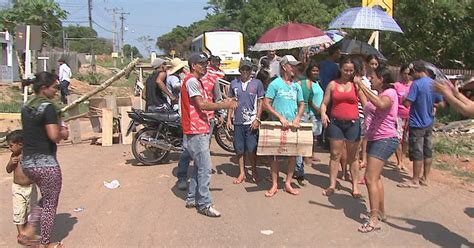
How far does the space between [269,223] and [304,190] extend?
1412mm

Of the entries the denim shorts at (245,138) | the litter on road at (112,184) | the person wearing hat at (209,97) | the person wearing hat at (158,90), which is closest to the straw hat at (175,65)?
the person wearing hat at (158,90)

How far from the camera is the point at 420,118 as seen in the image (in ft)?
22.9

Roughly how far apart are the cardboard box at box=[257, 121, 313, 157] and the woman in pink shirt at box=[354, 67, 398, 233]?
1.06 m

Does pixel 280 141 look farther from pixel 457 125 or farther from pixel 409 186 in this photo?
pixel 457 125

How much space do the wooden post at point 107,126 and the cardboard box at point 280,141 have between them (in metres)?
4.74

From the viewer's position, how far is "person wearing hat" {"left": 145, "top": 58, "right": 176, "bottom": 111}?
8460mm

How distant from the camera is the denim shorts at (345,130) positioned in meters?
6.08

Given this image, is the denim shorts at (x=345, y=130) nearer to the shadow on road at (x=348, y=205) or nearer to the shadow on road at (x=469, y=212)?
the shadow on road at (x=348, y=205)

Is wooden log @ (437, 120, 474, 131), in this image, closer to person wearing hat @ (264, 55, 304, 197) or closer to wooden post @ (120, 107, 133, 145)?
person wearing hat @ (264, 55, 304, 197)

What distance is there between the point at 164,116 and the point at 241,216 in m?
3.00

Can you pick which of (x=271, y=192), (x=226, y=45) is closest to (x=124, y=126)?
(x=271, y=192)

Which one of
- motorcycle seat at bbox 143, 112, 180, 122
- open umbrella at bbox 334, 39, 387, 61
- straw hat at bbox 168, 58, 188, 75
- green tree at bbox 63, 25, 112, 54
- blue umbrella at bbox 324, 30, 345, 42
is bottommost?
motorcycle seat at bbox 143, 112, 180, 122

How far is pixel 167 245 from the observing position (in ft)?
16.0

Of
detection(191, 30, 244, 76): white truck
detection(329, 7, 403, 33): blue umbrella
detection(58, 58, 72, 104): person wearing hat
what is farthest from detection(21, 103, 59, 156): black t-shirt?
detection(191, 30, 244, 76): white truck
